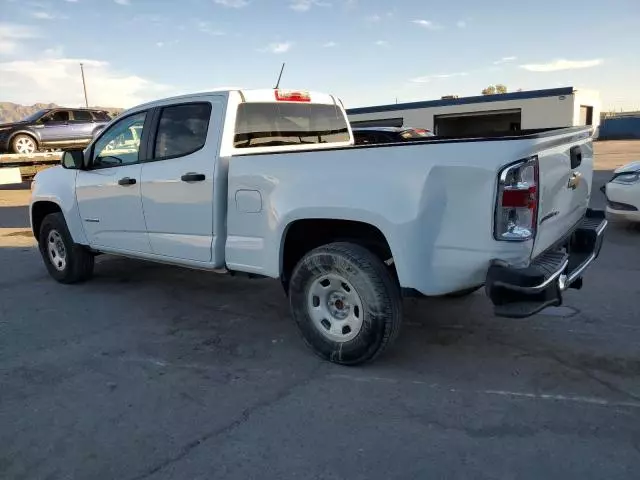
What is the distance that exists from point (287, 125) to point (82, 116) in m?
15.6

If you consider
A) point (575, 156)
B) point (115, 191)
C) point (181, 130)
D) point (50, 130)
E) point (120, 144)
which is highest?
point (50, 130)

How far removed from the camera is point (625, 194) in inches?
296

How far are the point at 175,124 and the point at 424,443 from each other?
134 inches

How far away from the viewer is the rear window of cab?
4531 mm

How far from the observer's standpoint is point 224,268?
4441 millimetres

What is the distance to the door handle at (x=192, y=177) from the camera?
14.1 ft

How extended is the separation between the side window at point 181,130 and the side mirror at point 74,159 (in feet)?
4.01

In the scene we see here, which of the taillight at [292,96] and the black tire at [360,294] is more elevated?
the taillight at [292,96]

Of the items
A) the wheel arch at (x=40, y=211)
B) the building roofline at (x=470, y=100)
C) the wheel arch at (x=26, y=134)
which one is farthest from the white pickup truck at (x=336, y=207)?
the building roofline at (x=470, y=100)

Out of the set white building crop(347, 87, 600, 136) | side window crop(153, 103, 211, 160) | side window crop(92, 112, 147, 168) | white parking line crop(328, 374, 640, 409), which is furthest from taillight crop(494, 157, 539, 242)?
white building crop(347, 87, 600, 136)

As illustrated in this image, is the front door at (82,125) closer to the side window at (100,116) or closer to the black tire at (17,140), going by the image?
the side window at (100,116)

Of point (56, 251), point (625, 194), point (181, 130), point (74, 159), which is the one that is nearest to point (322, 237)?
point (181, 130)

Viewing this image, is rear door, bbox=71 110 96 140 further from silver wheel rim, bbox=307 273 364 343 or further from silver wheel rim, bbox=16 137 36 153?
silver wheel rim, bbox=307 273 364 343

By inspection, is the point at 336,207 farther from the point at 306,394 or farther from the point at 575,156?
the point at 575,156
